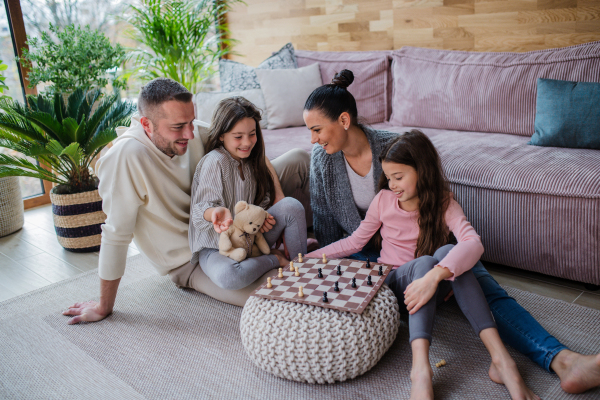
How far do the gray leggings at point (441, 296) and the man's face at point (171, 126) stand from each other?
943 mm

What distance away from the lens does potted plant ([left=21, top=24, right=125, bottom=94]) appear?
2744 mm

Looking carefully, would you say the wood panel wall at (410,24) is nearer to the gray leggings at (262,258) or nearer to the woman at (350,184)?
the woman at (350,184)

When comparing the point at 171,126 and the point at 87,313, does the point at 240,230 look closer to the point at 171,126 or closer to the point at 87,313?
the point at 171,126

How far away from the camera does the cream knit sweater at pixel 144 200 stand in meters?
1.71

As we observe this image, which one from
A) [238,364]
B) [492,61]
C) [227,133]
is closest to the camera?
[238,364]

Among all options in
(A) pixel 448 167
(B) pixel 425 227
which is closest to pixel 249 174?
(B) pixel 425 227

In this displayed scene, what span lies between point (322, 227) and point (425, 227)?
2.01 ft

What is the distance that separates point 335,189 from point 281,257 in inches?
14.7

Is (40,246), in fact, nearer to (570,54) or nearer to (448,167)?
(448,167)

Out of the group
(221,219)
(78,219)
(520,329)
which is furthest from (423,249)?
(78,219)

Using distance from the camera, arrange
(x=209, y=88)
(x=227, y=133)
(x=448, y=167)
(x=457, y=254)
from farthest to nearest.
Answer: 1. (x=209, y=88)
2. (x=448, y=167)
3. (x=227, y=133)
4. (x=457, y=254)

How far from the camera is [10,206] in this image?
2834mm

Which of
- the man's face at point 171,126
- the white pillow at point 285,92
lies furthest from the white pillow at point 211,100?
the man's face at point 171,126

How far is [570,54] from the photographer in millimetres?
2311
